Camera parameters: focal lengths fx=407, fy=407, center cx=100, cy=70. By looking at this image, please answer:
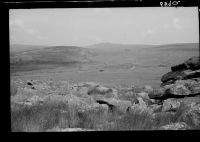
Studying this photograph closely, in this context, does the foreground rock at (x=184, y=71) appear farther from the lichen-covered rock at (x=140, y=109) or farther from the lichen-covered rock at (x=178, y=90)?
the lichen-covered rock at (x=140, y=109)

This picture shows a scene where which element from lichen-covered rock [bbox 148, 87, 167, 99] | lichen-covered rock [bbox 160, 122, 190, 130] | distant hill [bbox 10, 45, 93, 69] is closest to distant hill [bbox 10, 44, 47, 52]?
distant hill [bbox 10, 45, 93, 69]

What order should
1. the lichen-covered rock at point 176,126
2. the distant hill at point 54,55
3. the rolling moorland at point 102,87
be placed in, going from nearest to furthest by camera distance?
the lichen-covered rock at point 176,126
the rolling moorland at point 102,87
the distant hill at point 54,55

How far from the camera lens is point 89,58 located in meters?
6.26

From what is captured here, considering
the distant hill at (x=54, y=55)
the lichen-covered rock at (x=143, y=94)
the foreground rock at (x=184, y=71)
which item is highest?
the distant hill at (x=54, y=55)

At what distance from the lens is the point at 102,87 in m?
6.15

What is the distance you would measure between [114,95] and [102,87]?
0.27 m

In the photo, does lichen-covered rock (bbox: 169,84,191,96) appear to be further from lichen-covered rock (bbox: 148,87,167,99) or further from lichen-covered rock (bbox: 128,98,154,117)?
lichen-covered rock (bbox: 128,98,154,117)

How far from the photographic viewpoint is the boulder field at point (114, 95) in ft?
19.9

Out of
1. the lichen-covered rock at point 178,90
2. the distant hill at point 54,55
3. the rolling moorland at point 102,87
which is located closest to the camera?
the rolling moorland at point 102,87

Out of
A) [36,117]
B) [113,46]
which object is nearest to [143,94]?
[113,46]

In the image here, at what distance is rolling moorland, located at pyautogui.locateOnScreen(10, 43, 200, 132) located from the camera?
5.95 metres

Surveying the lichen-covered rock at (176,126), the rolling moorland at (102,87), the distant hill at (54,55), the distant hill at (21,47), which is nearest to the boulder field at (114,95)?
the rolling moorland at (102,87)
